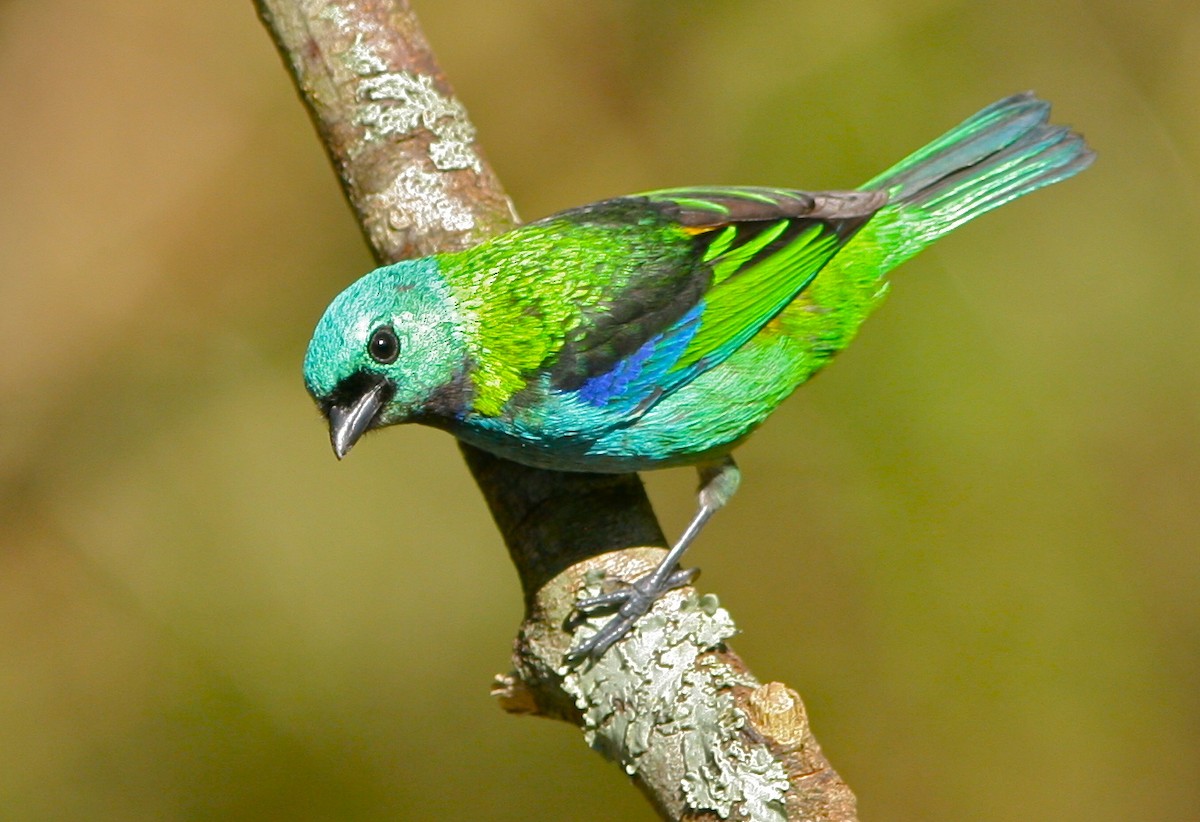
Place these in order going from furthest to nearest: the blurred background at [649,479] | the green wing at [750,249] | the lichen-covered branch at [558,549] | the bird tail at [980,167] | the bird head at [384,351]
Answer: the blurred background at [649,479], the bird tail at [980,167], the green wing at [750,249], the bird head at [384,351], the lichen-covered branch at [558,549]

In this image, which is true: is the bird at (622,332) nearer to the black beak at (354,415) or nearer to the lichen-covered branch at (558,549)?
the black beak at (354,415)

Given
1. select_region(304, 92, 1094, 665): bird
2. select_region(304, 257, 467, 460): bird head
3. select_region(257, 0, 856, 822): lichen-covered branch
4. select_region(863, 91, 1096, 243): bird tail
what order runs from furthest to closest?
1. select_region(863, 91, 1096, 243): bird tail
2. select_region(304, 92, 1094, 665): bird
3. select_region(304, 257, 467, 460): bird head
4. select_region(257, 0, 856, 822): lichen-covered branch

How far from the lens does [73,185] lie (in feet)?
20.9

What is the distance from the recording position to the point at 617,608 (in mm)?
3441

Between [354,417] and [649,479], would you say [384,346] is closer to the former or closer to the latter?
[354,417]

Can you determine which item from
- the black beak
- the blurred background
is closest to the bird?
the black beak

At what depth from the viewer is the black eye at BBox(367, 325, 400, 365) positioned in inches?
132

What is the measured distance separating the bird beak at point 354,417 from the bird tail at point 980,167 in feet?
7.11

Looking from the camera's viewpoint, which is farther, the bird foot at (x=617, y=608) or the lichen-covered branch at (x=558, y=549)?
the bird foot at (x=617, y=608)

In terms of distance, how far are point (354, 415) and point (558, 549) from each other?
74cm

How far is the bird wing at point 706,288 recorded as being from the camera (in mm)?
3705

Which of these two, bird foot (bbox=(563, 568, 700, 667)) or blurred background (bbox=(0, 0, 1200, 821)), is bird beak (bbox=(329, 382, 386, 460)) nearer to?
bird foot (bbox=(563, 568, 700, 667))

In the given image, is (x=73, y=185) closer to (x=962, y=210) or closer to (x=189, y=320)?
(x=189, y=320)

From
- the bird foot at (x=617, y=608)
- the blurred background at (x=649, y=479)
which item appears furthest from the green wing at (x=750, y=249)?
the blurred background at (x=649, y=479)
